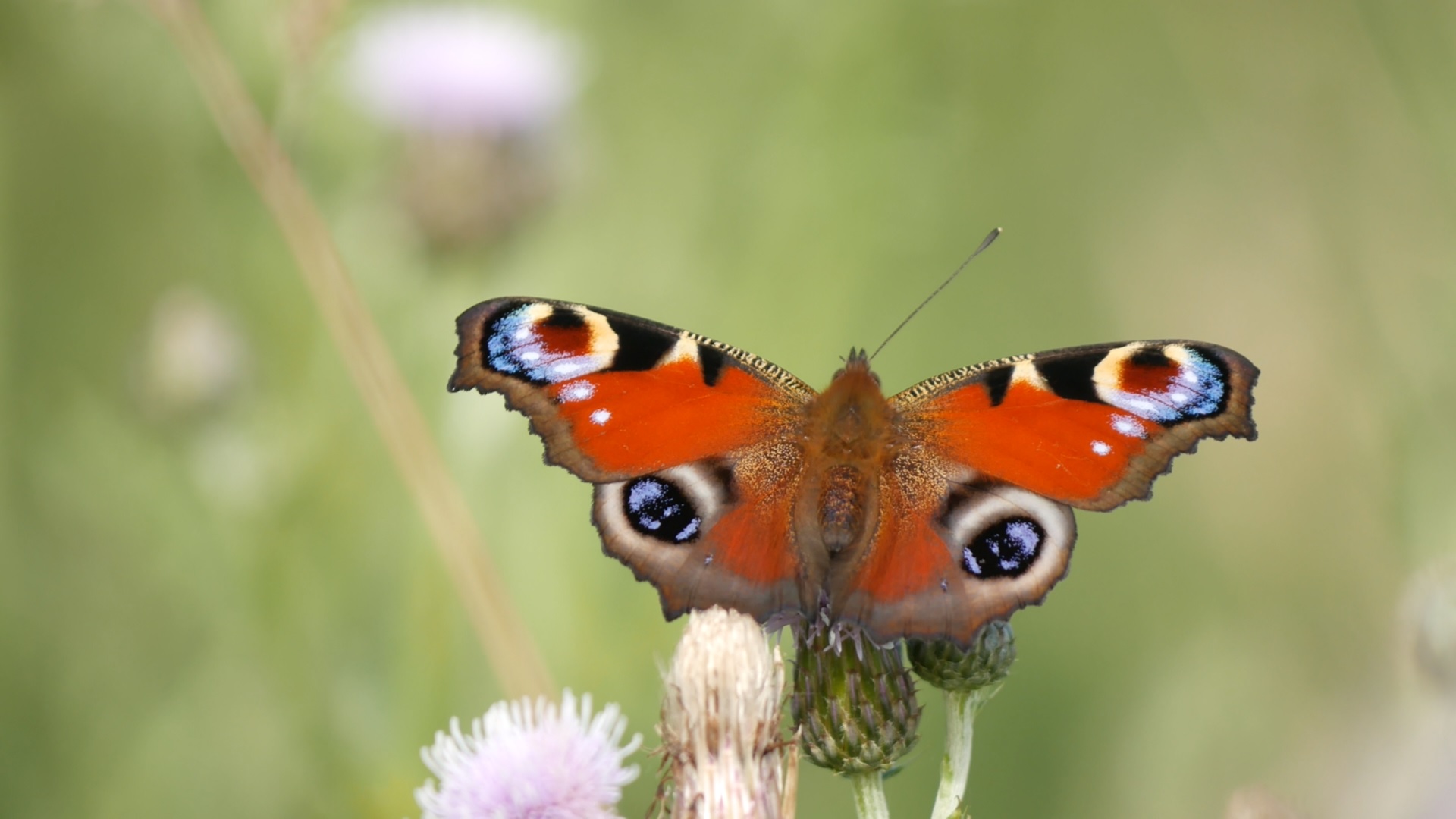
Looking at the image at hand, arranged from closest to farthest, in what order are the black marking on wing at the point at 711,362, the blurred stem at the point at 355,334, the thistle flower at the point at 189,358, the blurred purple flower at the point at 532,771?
the blurred purple flower at the point at 532,771 < the black marking on wing at the point at 711,362 < the blurred stem at the point at 355,334 < the thistle flower at the point at 189,358

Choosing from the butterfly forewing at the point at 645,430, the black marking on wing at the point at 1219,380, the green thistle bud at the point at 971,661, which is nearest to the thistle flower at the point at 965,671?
the green thistle bud at the point at 971,661

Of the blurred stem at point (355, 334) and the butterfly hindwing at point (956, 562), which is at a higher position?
the blurred stem at point (355, 334)

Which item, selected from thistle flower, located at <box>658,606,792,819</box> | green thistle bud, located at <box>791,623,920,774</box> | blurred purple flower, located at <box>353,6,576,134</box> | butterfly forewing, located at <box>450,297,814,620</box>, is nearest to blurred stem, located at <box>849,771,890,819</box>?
green thistle bud, located at <box>791,623,920,774</box>

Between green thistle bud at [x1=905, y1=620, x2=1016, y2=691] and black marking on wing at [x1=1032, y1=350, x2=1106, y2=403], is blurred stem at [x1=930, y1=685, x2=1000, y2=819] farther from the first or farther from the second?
black marking on wing at [x1=1032, y1=350, x2=1106, y2=403]

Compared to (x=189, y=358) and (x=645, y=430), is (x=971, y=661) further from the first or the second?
(x=189, y=358)

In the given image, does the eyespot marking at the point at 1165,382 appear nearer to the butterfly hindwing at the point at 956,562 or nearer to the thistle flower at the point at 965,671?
the butterfly hindwing at the point at 956,562

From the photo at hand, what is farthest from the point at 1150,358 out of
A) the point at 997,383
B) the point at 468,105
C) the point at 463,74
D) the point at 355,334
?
the point at 463,74

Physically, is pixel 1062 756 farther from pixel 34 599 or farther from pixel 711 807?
pixel 34 599
